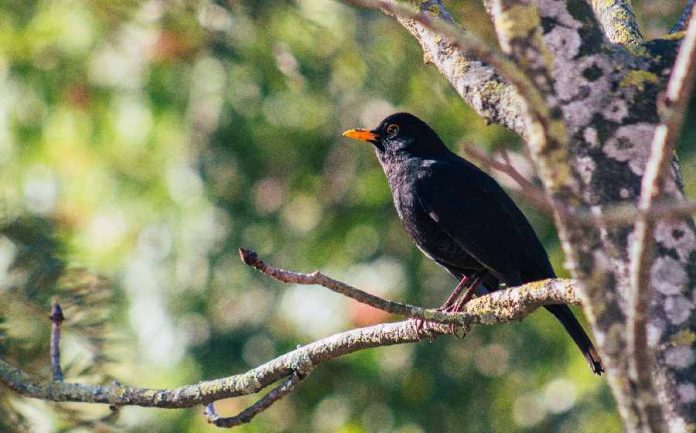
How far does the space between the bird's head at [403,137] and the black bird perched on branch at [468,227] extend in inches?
4.7

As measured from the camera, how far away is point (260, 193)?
848 cm

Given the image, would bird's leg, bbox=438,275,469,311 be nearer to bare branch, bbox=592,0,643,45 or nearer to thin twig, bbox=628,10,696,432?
bare branch, bbox=592,0,643,45

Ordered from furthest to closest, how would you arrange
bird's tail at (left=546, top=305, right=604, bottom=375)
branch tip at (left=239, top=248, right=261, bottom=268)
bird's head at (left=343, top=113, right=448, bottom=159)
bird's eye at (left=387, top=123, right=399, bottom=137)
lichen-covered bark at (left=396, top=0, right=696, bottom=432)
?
bird's eye at (left=387, top=123, right=399, bottom=137) < bird's head at (left=343, top=113, right=448, bottom=159) < bird's tail at (left=546, top=305, right=604, bottom=375) < branch tip at (left=239, top=248, right=261, bottom=268) < lichen-covered bark at (left=396, top=0, right=696, bottom=432)

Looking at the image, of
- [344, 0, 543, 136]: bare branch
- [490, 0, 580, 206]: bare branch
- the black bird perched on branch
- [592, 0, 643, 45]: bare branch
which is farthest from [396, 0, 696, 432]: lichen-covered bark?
the black bird perched on branch

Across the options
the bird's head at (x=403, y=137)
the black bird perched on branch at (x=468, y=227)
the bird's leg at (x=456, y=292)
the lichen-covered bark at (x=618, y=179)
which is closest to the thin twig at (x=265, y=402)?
the black bird perched on branch at (x=468, y=227)

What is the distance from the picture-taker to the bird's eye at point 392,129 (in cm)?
552

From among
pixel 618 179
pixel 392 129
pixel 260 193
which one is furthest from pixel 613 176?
pixel 260 193

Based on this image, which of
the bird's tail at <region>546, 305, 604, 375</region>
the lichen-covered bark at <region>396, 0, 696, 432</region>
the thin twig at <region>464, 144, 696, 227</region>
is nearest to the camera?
the thin twig at <region>464, 144, 696, 227</region>

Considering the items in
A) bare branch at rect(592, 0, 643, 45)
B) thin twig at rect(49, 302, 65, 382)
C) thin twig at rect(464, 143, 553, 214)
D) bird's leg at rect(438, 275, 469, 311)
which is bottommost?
bird's leg at rect(438, 275, 469, 311)

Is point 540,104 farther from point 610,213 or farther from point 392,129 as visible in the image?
point 392,129

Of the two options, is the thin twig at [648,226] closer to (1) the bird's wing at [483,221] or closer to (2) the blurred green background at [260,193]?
(1) the bird's wing at [483,221]

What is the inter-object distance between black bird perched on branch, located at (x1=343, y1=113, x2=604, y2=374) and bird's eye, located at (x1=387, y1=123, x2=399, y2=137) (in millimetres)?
287

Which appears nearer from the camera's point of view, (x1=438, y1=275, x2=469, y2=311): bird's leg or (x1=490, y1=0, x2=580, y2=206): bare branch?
(x1=490, y1=0, x2=580, y2=206): bare branch

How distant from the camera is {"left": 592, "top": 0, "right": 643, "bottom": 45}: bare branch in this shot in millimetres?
3293
